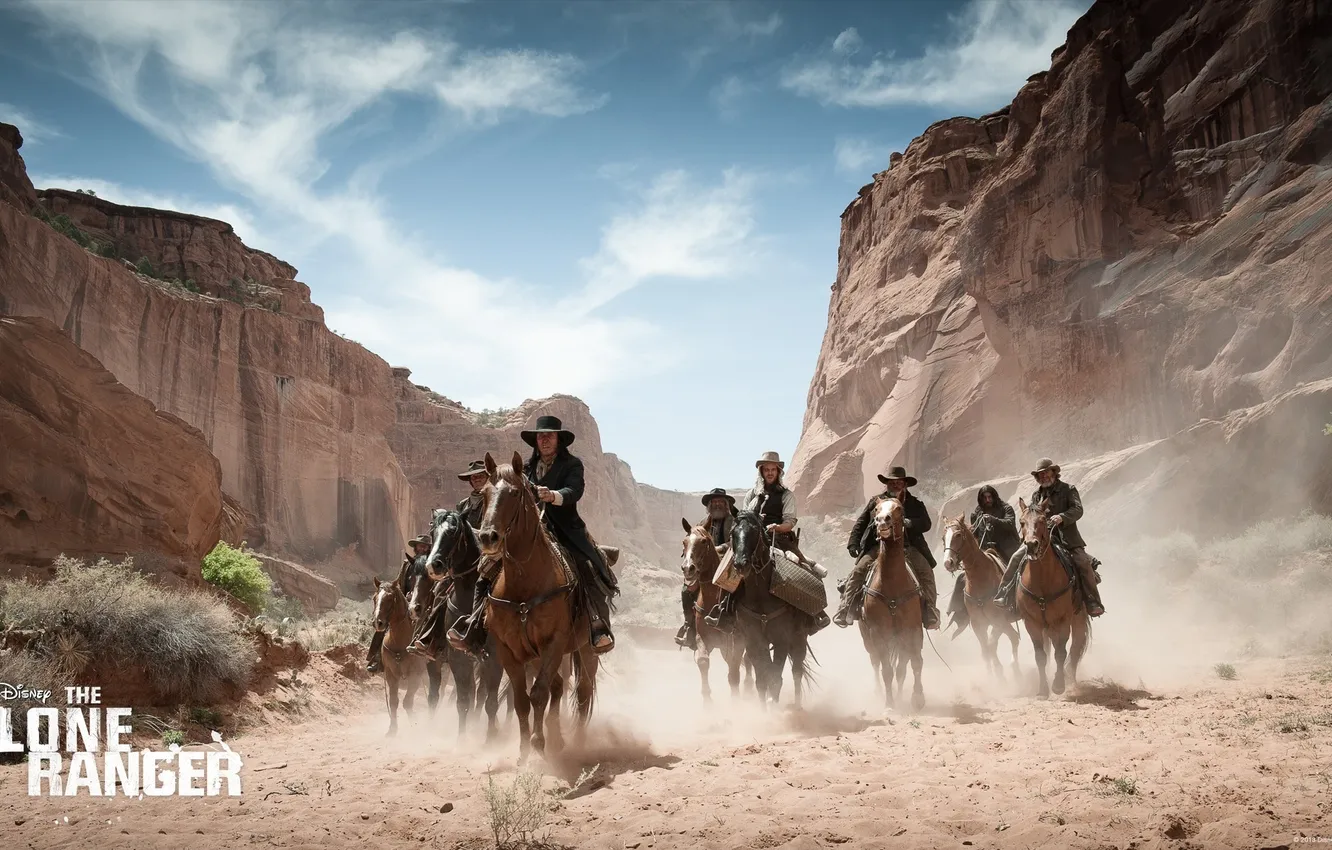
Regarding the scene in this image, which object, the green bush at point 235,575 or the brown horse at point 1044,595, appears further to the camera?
the green bush at point 235,575

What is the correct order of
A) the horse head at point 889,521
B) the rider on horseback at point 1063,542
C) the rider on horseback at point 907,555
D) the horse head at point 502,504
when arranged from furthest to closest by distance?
the rider on horseback at point 1063,542
the rider on horseback at point 907,555
the horse head at point 889,521
the horse head at point 502,504

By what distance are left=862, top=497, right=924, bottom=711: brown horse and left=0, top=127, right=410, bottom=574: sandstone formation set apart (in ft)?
109

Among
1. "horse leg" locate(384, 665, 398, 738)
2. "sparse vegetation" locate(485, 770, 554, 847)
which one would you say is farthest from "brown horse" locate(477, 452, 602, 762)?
"horse leg" locate(384, 665, 398, 738)

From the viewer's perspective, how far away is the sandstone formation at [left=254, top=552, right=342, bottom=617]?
39.4m

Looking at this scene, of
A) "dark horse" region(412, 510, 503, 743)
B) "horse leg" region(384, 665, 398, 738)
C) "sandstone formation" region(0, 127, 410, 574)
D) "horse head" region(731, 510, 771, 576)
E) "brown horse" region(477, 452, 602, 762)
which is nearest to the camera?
"brown horse" region(477, 452, 602, 762)

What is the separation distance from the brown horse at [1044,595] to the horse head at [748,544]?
11.9ft

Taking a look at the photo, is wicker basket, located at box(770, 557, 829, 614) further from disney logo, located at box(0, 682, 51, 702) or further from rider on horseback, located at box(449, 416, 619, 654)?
disney logo, located at box(0, 682, 51, 702)

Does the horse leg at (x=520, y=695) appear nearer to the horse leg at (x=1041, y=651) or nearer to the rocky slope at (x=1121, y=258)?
the horse leg at (x=1041, y=651)

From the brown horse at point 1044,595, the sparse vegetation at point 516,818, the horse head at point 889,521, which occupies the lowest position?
the sparse vegetation at point 516,818

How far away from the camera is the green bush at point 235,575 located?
27.3 m

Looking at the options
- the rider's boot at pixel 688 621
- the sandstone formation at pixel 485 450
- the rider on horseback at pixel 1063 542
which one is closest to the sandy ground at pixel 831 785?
the rider on horseback at pixel 1063 542

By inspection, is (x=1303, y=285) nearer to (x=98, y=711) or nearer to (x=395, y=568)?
(x=98, y=711)

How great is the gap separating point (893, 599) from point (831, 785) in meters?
4.35

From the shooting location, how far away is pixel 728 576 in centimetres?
932
